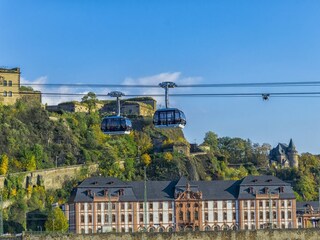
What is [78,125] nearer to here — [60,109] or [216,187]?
[60,109]

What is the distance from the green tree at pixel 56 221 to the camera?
13250 cm

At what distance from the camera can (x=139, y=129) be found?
198125 millimetres

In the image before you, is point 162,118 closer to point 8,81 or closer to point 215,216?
Result: point 215,216

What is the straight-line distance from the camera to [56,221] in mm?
134000

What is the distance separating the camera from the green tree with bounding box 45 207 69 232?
5217 inches

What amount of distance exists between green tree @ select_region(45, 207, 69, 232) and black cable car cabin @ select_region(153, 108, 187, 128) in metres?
67.4

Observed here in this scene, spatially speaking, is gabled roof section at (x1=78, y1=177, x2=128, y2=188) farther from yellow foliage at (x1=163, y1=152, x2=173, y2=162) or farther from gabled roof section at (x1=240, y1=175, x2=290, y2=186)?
yellow foliage at (x1=163, y1=152, x2=173, y2=162)

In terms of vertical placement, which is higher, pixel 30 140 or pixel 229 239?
pixel 30 140

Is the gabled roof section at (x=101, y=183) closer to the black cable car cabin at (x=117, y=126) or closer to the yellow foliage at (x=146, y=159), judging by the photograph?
the yellow foliage at (x=146, y=159)

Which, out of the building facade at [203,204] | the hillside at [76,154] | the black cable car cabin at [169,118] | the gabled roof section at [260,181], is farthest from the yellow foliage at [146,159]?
the black cable car cabin at [169,118]

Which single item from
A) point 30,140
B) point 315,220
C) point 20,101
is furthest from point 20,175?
point 315,220

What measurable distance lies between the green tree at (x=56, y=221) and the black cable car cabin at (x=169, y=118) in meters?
67.4

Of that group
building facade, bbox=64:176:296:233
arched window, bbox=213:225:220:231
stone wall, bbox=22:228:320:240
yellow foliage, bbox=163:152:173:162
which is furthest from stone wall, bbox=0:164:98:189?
stone wall, bbox=22:228:320:240

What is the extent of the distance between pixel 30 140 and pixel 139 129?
3414 cm
